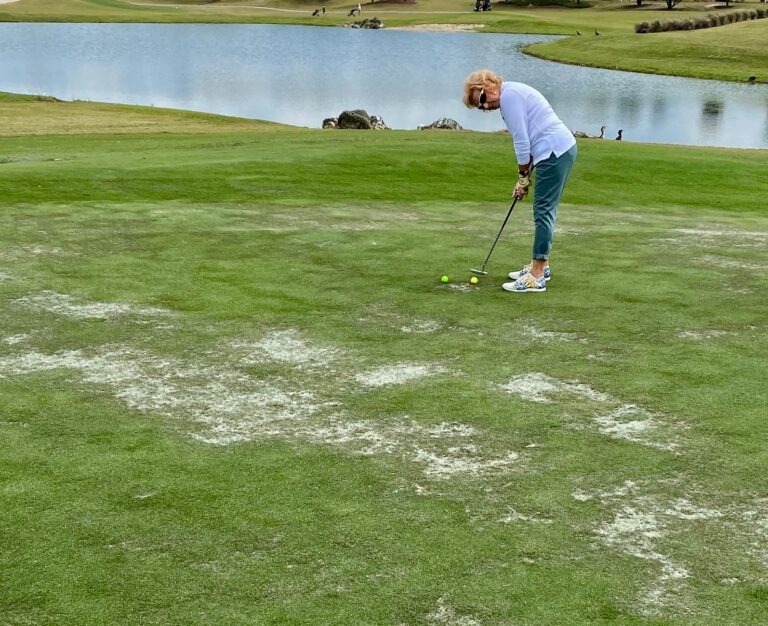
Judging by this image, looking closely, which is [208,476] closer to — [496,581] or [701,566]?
[496,581]

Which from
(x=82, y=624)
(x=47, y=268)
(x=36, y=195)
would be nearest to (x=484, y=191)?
(x=36, y=195)

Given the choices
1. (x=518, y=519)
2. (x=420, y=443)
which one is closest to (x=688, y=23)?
(x=420, y=443)

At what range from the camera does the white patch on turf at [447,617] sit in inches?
213

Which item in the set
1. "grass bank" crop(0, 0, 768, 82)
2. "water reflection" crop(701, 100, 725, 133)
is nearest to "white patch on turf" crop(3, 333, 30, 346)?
"water reflection" crop(701, 100, 725, 133)

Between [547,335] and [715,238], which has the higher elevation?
[715,238]

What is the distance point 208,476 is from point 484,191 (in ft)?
51.9

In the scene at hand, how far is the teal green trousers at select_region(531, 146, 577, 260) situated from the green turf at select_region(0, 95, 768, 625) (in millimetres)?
847

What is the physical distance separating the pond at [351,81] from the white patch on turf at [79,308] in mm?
40582

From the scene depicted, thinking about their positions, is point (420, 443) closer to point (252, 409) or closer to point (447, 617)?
point (252, 409)

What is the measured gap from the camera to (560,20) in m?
142

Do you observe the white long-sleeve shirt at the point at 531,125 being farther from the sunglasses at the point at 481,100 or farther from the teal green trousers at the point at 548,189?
the sunglasses at the point at 481,100

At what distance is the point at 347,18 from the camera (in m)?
152

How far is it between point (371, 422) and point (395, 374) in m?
1.21

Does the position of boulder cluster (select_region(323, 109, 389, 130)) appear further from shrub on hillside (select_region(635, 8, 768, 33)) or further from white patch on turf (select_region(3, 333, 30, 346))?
shrub on hillside (select_region(635, 8, 768, 33))
